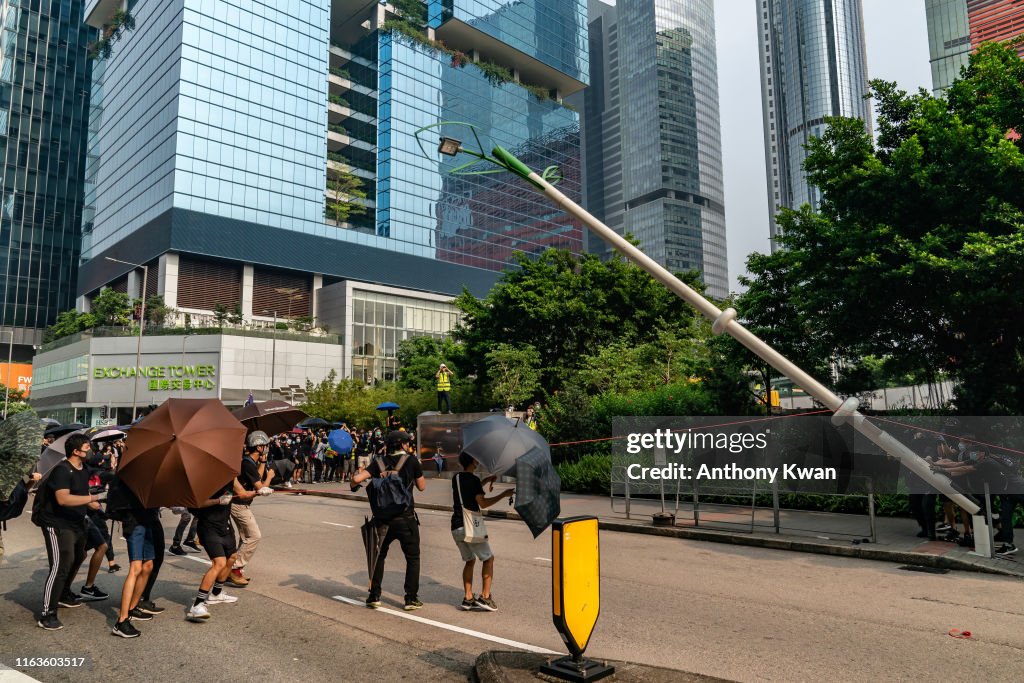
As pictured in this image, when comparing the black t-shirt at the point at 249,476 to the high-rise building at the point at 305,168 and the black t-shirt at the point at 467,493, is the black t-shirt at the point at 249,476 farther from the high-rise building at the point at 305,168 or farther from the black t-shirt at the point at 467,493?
the high-rise building at the point at 305,168

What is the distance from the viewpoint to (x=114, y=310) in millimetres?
65750

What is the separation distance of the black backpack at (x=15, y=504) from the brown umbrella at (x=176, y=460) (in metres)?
1.09

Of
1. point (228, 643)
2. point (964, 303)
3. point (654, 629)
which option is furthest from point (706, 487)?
point (228, 643)

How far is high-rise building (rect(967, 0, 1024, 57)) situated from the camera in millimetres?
95812

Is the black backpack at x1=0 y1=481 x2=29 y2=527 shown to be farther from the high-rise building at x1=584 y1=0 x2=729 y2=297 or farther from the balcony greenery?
the high-rise building at x1=584 y1=0 x2=729 y2=297

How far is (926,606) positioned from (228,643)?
7338mm

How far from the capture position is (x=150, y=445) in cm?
625

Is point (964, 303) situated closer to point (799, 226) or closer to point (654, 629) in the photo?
point (799, 226)

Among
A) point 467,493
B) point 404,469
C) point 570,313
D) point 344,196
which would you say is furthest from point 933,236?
point 344,196

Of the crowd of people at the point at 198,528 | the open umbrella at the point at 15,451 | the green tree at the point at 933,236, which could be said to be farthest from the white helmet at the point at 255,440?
the green tree at the point at 933,236

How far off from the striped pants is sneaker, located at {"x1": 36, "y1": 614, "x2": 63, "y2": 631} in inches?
1.6

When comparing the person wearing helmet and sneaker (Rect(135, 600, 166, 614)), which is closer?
sneaker (Rect(135, 600, 166, 614))

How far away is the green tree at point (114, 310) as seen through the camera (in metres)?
65.1

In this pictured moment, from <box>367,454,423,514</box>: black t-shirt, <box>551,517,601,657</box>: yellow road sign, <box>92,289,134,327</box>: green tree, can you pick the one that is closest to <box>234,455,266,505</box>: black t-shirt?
<box>367,454,423,514</box>: black t-shirt
